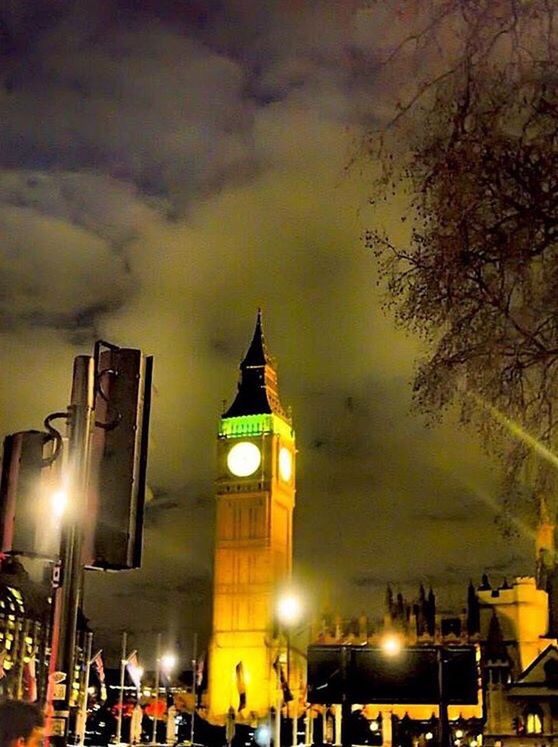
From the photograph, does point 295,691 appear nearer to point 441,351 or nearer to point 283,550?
point 283,550

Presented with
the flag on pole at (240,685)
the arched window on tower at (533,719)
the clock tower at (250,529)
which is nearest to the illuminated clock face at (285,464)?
the clock tower at (250,529)

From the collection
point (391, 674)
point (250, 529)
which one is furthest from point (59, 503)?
point (250, 529)

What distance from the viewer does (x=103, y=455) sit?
453cm

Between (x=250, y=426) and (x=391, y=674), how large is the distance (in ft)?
312

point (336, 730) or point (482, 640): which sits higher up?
point (482, 640)

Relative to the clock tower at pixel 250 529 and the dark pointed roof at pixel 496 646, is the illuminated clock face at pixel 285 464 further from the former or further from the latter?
the dark pointed roof at pixel 496 646

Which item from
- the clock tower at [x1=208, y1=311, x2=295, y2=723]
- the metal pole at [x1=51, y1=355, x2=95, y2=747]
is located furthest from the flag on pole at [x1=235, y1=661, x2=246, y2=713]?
the metal pole at [x1=51, y1=355, x2=95, y2=747]

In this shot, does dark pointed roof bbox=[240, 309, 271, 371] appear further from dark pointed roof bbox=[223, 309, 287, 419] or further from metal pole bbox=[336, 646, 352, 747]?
metal pole bbox=[336, 646, 352, 747]

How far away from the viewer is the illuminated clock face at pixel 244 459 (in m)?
103

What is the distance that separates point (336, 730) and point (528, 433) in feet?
168

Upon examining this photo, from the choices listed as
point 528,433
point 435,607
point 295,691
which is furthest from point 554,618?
point 528,433

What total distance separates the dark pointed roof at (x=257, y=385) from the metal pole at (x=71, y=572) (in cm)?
10103

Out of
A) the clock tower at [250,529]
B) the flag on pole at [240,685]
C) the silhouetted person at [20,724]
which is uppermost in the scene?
the clock tower at [250,529]

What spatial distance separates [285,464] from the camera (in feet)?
350
